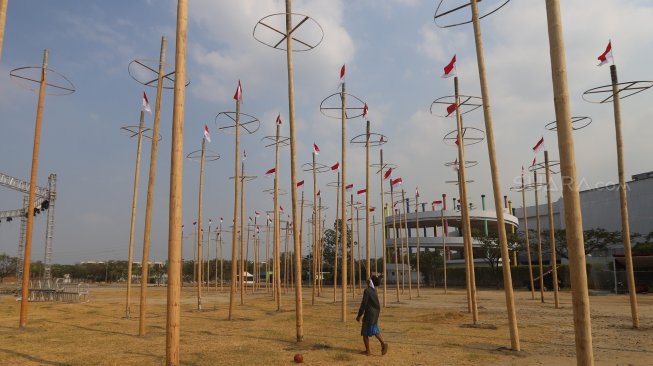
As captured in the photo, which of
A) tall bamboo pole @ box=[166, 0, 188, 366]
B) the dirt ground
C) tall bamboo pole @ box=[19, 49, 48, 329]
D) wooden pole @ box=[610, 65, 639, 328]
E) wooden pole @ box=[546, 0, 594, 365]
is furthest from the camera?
tall bamboo pole @ box=[19, 49, 48, 329]

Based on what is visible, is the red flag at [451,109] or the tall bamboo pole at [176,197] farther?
the red flag at [451,109]

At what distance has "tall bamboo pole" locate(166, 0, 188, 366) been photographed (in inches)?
334

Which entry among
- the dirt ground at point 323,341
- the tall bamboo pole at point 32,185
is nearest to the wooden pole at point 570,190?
the dirt ground at point 323,341

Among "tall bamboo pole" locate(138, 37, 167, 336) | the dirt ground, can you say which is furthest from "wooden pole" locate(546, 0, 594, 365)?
"tall bamboo pole" locate(138, 37, 167, 336)

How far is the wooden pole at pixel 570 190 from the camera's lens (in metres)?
5.64

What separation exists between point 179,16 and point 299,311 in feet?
27.3

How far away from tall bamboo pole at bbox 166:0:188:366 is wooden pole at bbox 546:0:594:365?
6365mm

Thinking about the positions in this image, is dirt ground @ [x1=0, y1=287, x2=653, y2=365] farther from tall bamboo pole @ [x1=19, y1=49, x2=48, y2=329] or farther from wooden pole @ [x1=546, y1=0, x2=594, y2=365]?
wooden pole @ [x1=546, y1=0, x2=594, y2=365]

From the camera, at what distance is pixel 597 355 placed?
11.4 metres

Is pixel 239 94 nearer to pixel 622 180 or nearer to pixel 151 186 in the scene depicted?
pixel 151 186

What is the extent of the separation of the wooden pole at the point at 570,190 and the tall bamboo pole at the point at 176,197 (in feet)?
20.9

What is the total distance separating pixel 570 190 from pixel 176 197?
6557 millimetres

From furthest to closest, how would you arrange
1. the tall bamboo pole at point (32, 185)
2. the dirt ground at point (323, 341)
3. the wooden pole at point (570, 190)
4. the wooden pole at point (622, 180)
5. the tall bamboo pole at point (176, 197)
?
1. the tall bamboo pole at point (32, 185)
2. the wooden pole at point (622, 180)
3. the dirt ground at point (323, 341)
4. the tall bamboo pole at point (176, 197)
5. the wooden pole at point (570, 190)

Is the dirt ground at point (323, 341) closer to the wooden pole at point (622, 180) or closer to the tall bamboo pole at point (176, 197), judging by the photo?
the wooden pole at point (622, 180)
